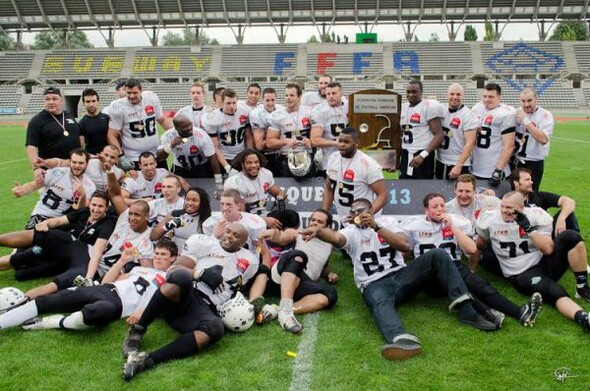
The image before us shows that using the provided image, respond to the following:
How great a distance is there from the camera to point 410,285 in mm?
4586

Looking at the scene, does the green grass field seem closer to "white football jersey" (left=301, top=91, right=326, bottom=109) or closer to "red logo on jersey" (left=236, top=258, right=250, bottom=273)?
"red logo on jersey" (left=236, top=258, right=250, bottom=273)

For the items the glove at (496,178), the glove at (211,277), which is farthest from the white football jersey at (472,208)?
the glove at (211,277)

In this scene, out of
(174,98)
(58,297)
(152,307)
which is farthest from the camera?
(174,98)

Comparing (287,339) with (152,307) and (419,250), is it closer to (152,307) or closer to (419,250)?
(152,307)

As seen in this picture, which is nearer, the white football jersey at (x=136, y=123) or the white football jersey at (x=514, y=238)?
the white football jersey at (x=514, y=238)

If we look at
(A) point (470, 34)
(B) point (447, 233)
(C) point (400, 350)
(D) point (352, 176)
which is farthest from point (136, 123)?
(A) point (470, 34)

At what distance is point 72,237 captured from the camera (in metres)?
5.56

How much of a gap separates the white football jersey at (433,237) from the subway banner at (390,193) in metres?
1.57

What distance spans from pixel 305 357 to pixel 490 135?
417cm

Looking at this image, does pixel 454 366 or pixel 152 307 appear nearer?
pixel 454 366

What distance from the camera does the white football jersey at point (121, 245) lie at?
17.1ft

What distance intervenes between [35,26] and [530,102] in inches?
1677

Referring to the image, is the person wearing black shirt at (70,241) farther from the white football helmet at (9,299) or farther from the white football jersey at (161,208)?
the white football helmet at (9,299)

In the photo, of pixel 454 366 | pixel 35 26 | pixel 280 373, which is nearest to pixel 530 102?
pixel 454 366
